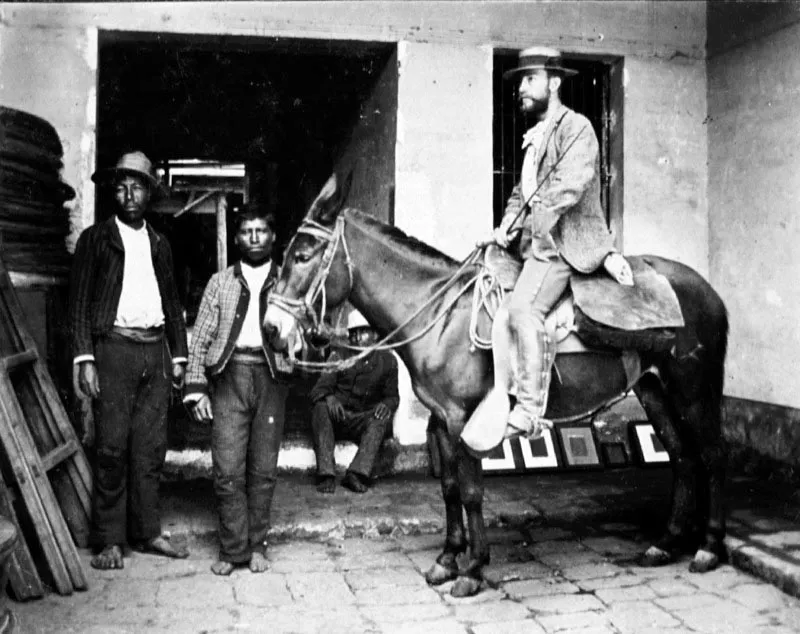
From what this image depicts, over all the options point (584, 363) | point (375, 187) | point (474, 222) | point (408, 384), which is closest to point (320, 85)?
point (375, 187)

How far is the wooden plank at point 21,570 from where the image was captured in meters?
4.14

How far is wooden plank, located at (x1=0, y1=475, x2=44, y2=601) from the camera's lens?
4.14 m

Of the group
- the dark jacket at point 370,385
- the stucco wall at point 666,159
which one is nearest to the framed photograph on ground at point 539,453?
the dark jacket at point 370,385

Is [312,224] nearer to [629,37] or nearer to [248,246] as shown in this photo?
[248,246]

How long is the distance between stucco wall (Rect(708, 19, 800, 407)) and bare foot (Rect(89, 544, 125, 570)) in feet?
18.1

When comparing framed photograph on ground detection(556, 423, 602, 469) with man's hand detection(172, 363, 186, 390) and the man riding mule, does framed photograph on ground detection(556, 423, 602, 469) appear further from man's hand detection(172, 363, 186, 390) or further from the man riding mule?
man's hand detection(172, 363, 186, 390)

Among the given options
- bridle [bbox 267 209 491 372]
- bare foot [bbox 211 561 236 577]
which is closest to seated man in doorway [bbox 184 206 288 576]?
bare foot [bbox 211 561 236 577]

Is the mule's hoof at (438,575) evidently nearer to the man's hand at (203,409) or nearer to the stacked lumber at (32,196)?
the man's hand at (203,409)

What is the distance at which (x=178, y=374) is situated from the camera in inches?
204

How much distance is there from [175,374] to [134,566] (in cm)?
125

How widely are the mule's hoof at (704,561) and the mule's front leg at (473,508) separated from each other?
4.52 feet

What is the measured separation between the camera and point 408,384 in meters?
7.01

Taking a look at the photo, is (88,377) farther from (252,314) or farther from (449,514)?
(449,514)

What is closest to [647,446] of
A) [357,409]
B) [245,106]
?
[357,409]
